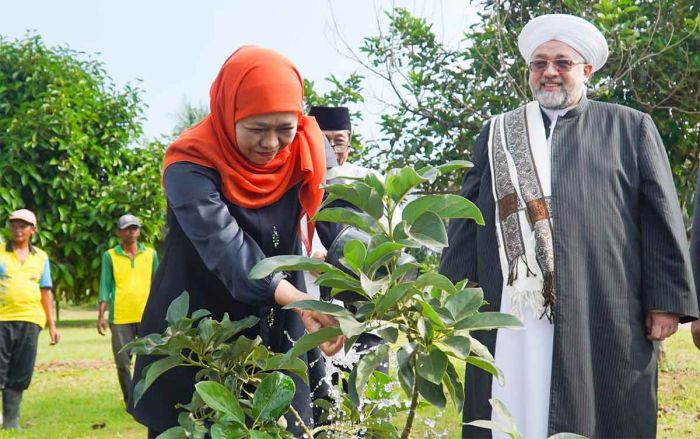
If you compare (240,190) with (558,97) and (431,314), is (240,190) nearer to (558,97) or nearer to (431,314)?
(431,314)

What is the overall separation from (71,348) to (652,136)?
16.9 meters

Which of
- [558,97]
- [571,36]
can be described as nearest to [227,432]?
[558,97]

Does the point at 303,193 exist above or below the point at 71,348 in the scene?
above

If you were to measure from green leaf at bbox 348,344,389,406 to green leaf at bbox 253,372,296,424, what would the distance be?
97 millimetres

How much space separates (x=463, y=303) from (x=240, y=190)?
116 centimetres

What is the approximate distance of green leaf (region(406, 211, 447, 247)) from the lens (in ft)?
4.80

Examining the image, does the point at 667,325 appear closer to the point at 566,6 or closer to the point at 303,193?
the point at 303,193

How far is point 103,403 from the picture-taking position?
9648 millimetres

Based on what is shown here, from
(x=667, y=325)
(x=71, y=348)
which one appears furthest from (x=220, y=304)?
(x=71, y=348)

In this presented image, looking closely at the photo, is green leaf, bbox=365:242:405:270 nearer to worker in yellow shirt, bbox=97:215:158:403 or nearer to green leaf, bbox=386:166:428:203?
green leaf, bbox=386:166:428:203

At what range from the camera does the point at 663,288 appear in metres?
3.65

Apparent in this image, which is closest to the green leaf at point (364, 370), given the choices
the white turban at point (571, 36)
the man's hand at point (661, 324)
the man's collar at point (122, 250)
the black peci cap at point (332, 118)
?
the man's hand at point (661, 324)

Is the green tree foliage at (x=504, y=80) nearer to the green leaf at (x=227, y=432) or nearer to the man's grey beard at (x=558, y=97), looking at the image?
the man's grey beard at (x=558, y=97)

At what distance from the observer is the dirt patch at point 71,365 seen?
555 inches
